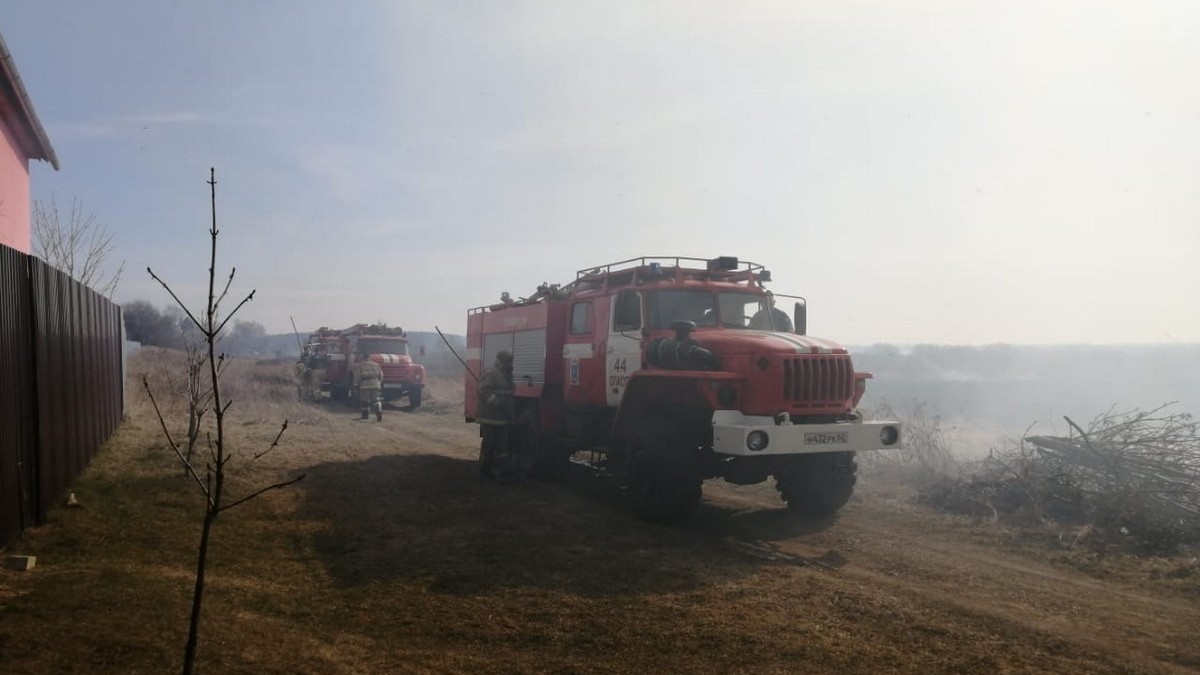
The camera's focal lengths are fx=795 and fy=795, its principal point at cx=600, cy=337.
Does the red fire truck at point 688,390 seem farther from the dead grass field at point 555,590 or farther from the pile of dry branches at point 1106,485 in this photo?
the pile of dry branches at point 1106,485

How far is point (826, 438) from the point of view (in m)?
8.23

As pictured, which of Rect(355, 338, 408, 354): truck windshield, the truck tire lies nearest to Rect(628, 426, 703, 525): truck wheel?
the truck tire

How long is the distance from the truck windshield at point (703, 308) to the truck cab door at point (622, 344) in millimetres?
221

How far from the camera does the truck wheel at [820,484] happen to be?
9.07m

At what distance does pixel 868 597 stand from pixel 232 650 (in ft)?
14.7

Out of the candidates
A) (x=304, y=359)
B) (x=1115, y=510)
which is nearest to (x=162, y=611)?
(x=1115, y=510)

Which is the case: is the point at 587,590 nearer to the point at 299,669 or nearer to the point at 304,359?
the point at 299,669

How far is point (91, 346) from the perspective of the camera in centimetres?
1036

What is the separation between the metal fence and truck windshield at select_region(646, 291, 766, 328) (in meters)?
6.17

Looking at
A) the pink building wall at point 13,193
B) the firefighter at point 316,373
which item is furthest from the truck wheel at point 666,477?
the firefighter at point 316,373

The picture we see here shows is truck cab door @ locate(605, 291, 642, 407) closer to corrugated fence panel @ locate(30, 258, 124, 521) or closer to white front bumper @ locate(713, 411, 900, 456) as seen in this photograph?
white front bumper @ locate(713, 411, 900, 456)

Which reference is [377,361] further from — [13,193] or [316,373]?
[13,193]

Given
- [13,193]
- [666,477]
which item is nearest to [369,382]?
[13,193]

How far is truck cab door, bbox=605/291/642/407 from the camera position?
9.62 metres
